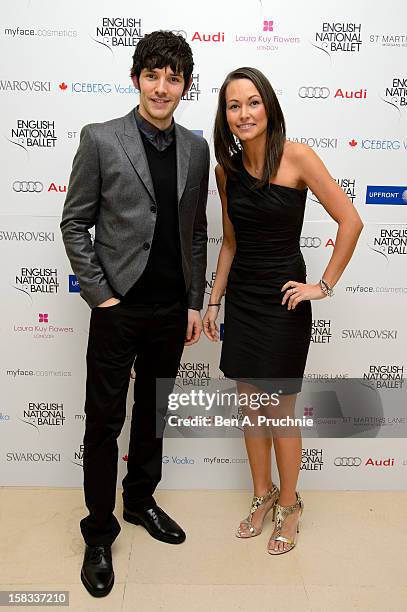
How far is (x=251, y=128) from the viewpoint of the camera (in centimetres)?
204

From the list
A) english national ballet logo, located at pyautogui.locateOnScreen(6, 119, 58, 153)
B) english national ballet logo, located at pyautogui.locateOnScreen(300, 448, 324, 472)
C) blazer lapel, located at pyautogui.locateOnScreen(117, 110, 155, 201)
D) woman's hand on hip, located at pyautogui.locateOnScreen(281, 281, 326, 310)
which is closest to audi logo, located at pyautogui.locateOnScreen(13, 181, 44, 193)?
english national ballet logo, located at pyautogui.locateOnScreen(6, 119, 58, 153)

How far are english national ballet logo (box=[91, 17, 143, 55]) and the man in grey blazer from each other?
54 cm

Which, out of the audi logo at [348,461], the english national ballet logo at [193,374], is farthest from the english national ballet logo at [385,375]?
the english national ballet logo at [193,374]

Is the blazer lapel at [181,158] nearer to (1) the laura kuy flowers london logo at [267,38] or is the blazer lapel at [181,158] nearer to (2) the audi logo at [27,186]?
(1) the laura kuy flowers london logo at [267,38]

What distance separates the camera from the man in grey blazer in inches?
75.9

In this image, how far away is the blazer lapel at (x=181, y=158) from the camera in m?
2.02

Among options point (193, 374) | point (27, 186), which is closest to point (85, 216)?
point (27, 186)

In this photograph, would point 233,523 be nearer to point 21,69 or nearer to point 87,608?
point 87,608

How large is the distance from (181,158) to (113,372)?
2.55ft

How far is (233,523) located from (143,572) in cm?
49

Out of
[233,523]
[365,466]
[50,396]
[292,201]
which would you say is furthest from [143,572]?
[292,201]

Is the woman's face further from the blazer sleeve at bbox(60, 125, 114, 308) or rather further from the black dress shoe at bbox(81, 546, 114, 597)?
the black dress shoe at bbox(81, 546, 114, 597)

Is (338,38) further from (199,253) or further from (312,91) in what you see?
(199,253)

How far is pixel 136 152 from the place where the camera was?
6.39ft
